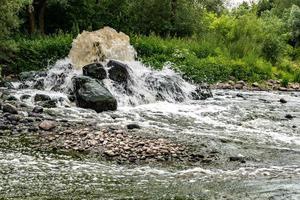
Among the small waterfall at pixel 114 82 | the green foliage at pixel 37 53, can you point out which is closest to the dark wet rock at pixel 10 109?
the small waterfall at pixel 114 82

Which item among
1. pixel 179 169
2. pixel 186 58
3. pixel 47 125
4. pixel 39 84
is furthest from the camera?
pixel 186 58

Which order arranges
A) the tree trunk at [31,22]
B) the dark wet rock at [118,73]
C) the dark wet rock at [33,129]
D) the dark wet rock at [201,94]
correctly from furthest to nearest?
the tree trunk at [31,22] < the dark wet rock at [201,94] < the dark wet rock at [118,73] < the dark wet rock at [33,129]

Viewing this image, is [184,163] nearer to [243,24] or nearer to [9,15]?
[9,15]

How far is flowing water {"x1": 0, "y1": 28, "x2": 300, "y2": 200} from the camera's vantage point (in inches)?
361

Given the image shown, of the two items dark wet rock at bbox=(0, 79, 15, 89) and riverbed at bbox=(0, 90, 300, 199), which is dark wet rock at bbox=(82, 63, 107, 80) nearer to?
dark wet rock at bbox=(0, 79, 15, 89)

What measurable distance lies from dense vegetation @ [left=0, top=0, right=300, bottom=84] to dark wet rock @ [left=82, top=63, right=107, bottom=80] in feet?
18.1

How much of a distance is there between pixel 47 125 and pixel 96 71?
6999 mm

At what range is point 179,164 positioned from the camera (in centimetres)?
1112

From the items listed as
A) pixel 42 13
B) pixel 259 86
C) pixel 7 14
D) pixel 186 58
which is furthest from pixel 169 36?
pixel 7 14

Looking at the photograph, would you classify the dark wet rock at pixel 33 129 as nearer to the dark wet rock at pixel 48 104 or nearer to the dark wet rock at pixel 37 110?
the dark wet rock at pixel 37 110

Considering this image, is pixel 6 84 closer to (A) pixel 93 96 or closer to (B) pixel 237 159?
(A) pixel 93 96

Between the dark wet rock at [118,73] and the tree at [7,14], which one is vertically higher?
the tree at [7,14]

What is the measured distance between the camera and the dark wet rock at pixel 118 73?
20.8 meters

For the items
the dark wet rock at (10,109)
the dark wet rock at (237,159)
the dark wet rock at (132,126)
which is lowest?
the dark wet rock at (10,109)
